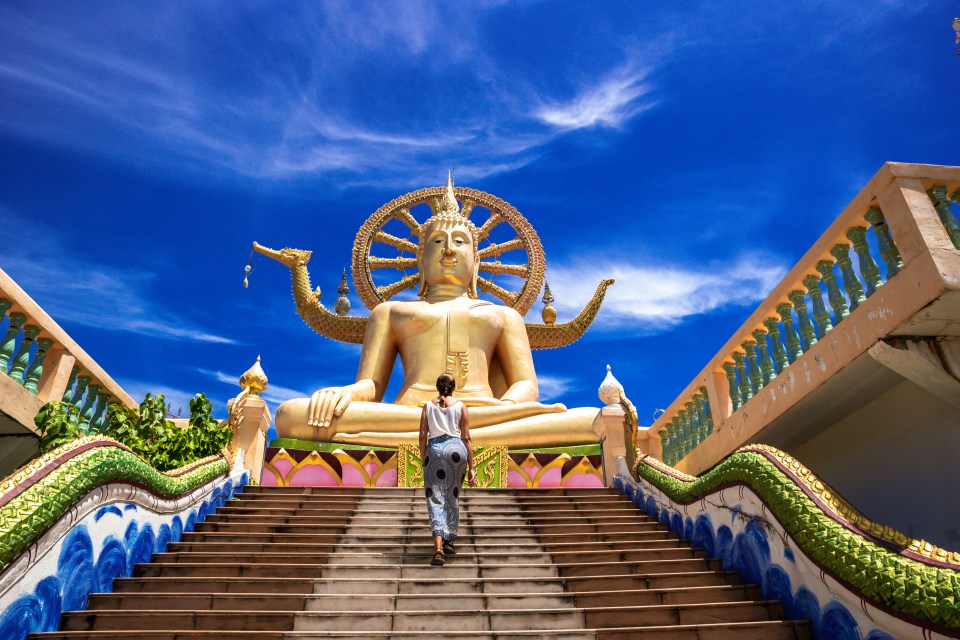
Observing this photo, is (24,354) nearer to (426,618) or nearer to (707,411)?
(426,618)

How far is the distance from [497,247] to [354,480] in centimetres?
725

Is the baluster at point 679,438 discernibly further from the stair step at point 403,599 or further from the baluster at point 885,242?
the stair step at point 403,599

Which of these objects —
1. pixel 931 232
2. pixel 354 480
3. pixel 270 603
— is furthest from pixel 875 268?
pixel 354 480

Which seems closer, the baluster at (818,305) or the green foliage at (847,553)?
the green foliage at (847,553)

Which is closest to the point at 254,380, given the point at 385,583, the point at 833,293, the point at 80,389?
the point at 80,389

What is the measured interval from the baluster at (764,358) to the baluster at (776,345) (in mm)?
72

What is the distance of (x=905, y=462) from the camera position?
21.2 ft

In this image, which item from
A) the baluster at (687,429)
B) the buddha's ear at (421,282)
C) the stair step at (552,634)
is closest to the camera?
the stair step at (552,634)

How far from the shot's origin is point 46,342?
8258mm

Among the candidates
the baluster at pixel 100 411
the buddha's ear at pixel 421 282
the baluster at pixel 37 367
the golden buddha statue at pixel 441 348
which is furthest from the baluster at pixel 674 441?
the baluster at pixel 37 367

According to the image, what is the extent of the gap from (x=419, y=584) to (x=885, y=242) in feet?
15.6

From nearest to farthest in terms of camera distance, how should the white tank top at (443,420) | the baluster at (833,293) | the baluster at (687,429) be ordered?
the white tank top at (443,420) < the baluster at (833,293) < the baluster at (687,429)

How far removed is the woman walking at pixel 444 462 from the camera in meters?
5.36

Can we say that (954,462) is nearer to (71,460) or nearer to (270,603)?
(270,603)
